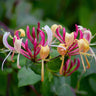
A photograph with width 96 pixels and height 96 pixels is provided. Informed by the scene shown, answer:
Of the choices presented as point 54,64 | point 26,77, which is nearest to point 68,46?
point 54,64

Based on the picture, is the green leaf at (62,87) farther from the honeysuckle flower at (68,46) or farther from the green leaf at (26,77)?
the honeysuckle flower at (68,46)

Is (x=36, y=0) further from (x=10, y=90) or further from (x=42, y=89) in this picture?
(x=42, y=89)

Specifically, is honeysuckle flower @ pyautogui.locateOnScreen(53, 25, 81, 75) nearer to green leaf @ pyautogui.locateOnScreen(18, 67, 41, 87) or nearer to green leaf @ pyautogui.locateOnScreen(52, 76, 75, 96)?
green leaf @ pyautogui.locateOnScreen(18, 67, 41, 87)

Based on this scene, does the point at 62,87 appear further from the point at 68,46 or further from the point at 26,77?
the point at 68,46

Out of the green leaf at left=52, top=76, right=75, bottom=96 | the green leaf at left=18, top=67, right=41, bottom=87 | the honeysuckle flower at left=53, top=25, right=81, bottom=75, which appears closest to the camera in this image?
the honeysuckle flower at left=53, top=25, right=81, bottom=75

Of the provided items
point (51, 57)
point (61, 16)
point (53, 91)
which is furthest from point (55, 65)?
point (61, 16)

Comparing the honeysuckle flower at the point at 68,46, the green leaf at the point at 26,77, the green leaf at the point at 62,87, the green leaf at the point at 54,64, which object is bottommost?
the green leaf at the point at 62,87

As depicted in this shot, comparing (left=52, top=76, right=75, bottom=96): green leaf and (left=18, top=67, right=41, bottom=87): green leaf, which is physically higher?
(left=18, top=67, right=41, bottom=87): green leaf

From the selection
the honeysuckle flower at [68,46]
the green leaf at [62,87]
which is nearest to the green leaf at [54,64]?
the honeysuckle flower at [68,46]

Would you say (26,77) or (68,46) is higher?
(68,46)

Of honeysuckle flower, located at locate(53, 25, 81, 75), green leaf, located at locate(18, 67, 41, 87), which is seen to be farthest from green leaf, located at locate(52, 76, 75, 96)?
honeysuckle flower, located at locate(53, 25, 81, 75)

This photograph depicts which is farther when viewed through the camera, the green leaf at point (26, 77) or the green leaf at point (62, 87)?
the green leaf at point (62, 87)

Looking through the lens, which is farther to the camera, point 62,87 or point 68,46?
point 62,87
